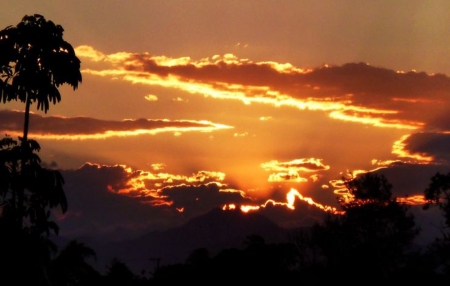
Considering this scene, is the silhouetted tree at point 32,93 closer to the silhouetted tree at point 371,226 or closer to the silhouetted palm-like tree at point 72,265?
the silhouetted palm-like tree at point 72,265

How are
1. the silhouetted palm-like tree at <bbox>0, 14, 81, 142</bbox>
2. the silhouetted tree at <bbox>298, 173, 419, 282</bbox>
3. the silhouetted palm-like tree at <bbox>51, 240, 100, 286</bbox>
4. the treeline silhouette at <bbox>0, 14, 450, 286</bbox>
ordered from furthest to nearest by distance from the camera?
1. the silhouetted tree at <bbox>298, 173, 419, 282</bbox>
2. the silhouetted palm-like tree at <bbox>51, 240, 100, 286</bbox>
3. the silhouetted palm-like tree at <bbox>0, 14, 81, 142</bbox>
4. the treeline silhouette at <bbox>0, 14, 450, 286</bbox>

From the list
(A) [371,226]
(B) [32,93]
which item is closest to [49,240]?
(B) [32,93]

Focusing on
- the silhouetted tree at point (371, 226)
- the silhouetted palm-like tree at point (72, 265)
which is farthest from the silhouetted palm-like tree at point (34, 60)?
the silhouetted tree at point (371, 226)

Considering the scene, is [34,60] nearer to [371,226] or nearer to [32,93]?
[32,93]

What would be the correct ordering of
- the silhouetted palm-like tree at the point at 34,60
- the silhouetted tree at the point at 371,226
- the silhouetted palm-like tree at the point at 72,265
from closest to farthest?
the silhouetted palm-like tree at the point at 34,60, the silhouetted palm-like tree at the point at 72,265, the silhouetted tree at the point at 371,226

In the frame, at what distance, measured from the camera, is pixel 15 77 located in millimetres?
26516

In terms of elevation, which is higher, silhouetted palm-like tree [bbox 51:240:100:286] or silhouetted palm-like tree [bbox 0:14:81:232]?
silhouetted palm-like tree [bbox 0:14:81:232]

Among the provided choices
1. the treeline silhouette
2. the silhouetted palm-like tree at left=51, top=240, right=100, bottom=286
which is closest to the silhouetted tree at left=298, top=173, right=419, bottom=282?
the treeline silhouette

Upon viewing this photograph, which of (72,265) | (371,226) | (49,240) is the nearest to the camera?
(49,240)

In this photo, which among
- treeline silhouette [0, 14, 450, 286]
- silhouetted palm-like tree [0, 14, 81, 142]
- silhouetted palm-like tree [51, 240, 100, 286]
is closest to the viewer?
treeline silhouette [0, 14, 450, 286]

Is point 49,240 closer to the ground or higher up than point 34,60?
closer to the ground

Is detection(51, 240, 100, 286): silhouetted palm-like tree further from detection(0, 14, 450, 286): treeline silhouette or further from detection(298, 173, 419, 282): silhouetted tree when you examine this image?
detection(298, 173, 419, 282): silhouetted tree

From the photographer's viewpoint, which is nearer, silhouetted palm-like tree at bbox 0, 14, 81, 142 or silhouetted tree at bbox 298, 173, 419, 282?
silhouetted palm-like tree at bbox 0, 14, 81, 142

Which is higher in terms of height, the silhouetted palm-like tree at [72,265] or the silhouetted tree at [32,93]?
the silhouetted tree at [32,93]
